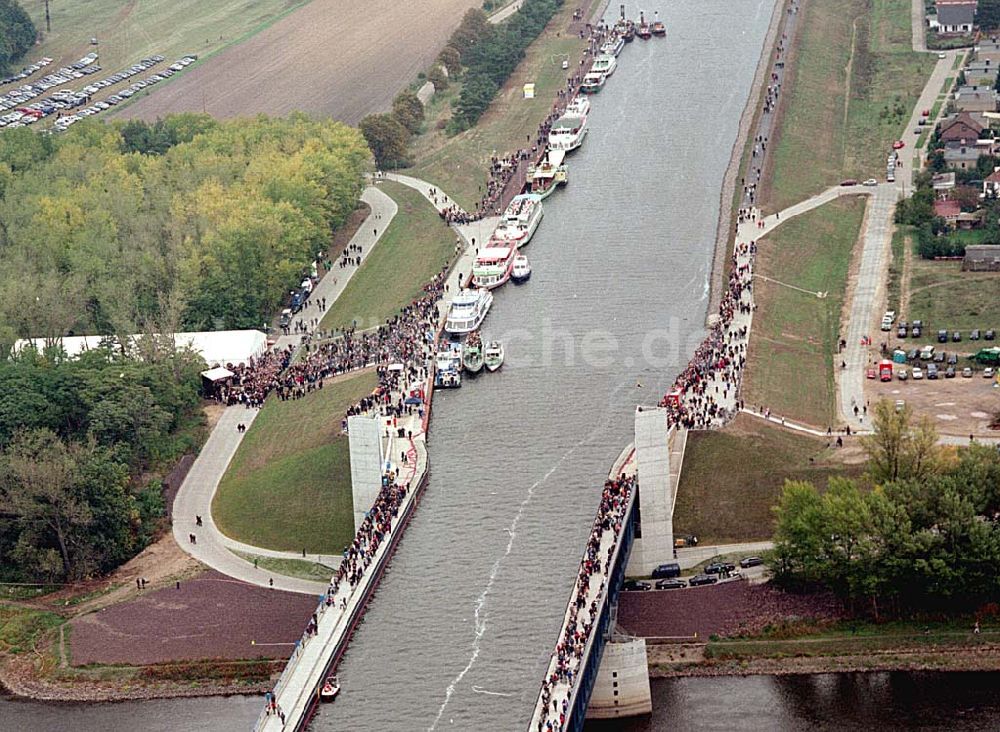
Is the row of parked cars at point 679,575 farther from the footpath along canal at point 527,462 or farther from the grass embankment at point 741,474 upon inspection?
the footpath along canal at point 527,462

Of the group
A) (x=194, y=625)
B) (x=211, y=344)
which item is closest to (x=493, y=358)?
(x=211, y=344)

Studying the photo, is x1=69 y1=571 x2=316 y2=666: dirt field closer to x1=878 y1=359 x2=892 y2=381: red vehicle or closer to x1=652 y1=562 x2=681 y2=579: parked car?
x1=652 y1=562 x2=681 y2=579: parked car

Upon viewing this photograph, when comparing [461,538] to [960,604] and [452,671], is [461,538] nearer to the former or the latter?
[452,671]

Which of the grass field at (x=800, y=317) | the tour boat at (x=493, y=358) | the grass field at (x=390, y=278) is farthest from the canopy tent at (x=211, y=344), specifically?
the grass field at (x=800, y=317)

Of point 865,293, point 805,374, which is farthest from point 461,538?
point 865,293

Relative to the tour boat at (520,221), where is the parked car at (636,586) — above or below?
below

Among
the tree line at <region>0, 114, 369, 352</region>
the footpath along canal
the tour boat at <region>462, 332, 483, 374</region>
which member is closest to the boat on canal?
the footpath along canal

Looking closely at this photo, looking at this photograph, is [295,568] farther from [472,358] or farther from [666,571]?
[472,358]
